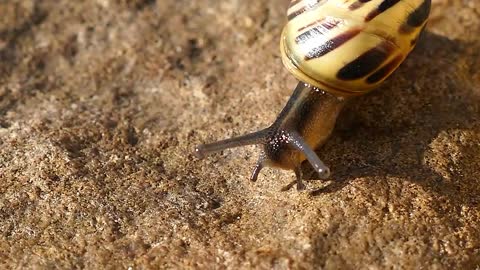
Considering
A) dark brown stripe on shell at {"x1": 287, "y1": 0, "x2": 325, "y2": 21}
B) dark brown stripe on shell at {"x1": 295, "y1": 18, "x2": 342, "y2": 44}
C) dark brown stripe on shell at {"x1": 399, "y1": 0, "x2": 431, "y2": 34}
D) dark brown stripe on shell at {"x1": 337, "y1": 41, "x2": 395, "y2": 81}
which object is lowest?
dark brown stripe on shell at {"x1": 337, "y1": 41, "x2": 395, "y2": 81}

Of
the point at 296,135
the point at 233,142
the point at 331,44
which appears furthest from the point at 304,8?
the point at 233,142

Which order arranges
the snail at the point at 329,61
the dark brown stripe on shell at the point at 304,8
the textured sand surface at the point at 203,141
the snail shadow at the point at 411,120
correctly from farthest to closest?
the dark brown stripe on shell at the point at 304,8 → the snail at the point at 329,61 → the snail shadow at the point at 411,120 → the textured sand surface at the point at 203,141

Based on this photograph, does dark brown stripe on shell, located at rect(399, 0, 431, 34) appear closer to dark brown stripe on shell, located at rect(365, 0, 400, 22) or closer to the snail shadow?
dark brown stripe on shell, located at rect(365, 0, 400, 22)

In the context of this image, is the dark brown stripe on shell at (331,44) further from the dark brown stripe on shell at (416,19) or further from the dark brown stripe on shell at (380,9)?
the dark brown stripe on shell at (416,19)

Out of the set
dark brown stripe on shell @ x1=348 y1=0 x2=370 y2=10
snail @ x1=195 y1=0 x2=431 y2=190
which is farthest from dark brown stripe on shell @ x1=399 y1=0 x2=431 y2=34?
dark brown stripe on shell @ x1=348 y1=0 x2=370 y2=10

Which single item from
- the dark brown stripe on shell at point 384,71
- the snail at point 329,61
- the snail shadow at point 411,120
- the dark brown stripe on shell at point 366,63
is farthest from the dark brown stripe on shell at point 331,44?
the snail shadow at point 411,120

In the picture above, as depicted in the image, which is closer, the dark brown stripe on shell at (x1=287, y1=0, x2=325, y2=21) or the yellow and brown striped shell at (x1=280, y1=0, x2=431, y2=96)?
the yellow and brown striped shell at (x1=280, y1=0, x2=431, y2=96)

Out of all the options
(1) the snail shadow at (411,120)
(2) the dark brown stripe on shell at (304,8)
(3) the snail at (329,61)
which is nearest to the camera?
(1) the snail shadow at (411,120)

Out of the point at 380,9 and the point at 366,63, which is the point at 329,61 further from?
the point at 380,9
